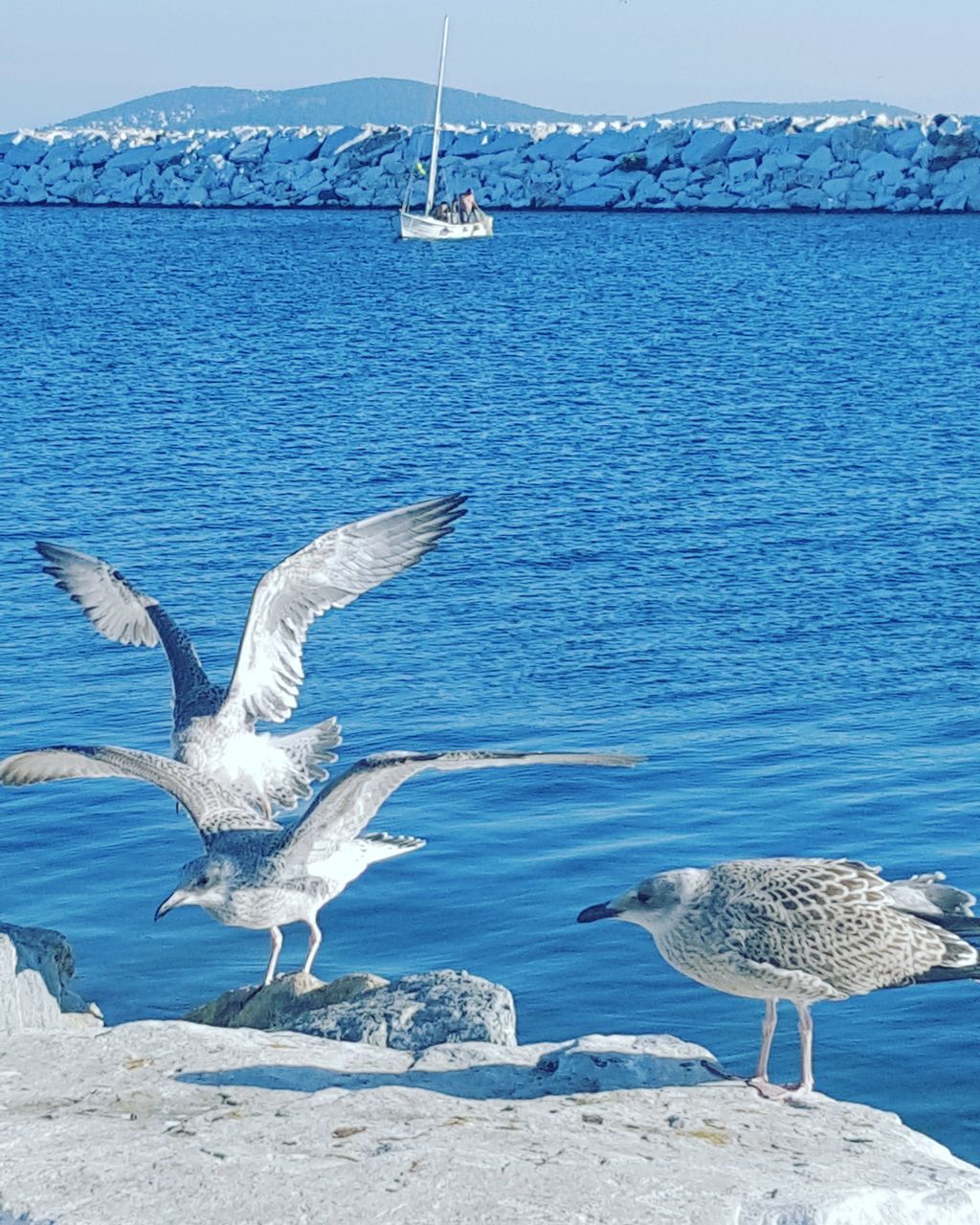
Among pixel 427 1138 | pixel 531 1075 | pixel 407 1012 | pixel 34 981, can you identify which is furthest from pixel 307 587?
pixel 427 1138

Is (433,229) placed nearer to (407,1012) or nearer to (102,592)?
(102,592)

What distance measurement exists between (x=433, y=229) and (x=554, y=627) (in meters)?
67.8

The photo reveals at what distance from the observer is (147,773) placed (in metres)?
9.52

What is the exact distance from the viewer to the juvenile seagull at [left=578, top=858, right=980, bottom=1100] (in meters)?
7.36

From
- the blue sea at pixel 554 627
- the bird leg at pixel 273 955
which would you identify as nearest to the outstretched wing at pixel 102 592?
the blue sea at pixel 554 627

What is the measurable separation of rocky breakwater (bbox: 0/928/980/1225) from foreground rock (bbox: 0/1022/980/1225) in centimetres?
1

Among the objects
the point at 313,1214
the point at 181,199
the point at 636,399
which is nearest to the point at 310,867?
the point at 313,1214

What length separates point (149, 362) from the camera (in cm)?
4362

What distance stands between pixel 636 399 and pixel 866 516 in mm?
12257

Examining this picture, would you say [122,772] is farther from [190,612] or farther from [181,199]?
[181,199]

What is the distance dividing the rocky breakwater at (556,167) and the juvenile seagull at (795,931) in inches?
3629

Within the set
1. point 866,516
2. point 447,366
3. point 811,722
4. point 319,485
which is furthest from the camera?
point 447,366

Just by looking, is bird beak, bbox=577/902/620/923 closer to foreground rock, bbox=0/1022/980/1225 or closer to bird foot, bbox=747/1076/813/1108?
foreground rock, bbox=0/1022/980/1225

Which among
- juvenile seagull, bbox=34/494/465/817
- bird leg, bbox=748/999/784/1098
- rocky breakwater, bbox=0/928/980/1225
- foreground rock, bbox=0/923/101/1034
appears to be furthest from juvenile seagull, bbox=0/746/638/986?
bird leg, bbox=748/999/784/1098
